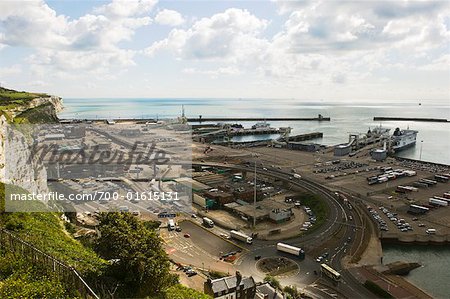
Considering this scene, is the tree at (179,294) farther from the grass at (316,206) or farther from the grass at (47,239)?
the grass at (316,206)

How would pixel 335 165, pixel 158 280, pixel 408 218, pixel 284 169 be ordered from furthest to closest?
pixel 335 165 → pixel 284 169 → pixel 408 218 → pixel 158 280

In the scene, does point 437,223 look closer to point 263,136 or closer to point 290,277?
point 290,277

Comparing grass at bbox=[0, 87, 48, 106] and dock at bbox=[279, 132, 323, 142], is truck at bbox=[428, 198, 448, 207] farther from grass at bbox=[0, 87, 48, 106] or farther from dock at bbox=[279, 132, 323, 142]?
grass at bbox=[0, 87, 48, 106]

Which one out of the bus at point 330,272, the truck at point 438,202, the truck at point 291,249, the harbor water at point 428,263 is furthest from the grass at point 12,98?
the truck at point 438,202

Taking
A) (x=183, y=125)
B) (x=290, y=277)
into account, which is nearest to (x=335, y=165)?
(x=290, y=277)

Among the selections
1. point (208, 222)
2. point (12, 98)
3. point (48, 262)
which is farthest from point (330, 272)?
point (12, 98)

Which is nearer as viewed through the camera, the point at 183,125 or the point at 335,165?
the point at 335,165

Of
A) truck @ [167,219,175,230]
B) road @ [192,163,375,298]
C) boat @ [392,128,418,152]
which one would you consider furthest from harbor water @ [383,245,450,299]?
boat @ [392,128,418,152]
